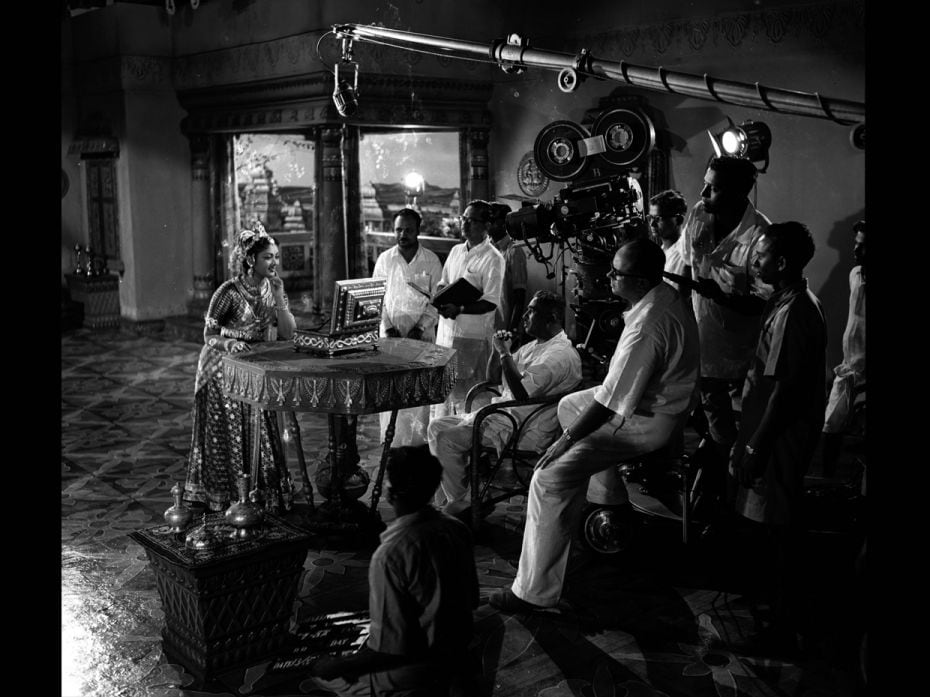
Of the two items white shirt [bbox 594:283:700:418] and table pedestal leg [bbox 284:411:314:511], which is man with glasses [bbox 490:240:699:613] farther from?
table pedestal leg [bbox 284:411:314:511]

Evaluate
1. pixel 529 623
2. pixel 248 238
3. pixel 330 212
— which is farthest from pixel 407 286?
pixel 330 212

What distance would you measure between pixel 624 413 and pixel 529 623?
1.04 m

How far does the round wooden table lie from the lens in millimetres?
5145

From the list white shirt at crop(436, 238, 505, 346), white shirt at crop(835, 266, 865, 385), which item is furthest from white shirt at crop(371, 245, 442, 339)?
white shirt at crop(835, 266, 865, 385)

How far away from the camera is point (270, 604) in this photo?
14.2 ft

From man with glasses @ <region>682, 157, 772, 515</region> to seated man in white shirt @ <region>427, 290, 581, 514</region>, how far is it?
0.75 m

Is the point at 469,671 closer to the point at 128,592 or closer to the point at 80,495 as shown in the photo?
the point at 128,592

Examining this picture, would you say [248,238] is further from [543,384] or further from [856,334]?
[856,334]

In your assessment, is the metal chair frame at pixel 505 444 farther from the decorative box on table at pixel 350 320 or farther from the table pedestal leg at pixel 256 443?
the table pedestal leg at pixel 256 443

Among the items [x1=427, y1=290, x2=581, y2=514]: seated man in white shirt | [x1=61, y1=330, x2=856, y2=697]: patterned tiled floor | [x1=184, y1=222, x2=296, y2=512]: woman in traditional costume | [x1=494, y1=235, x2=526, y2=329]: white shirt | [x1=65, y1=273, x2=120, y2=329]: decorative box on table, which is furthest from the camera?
[x1=65, y1=273, x2=120, y2=329]: decorative box on table

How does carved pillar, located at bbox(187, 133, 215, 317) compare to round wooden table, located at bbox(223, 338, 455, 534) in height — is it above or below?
above

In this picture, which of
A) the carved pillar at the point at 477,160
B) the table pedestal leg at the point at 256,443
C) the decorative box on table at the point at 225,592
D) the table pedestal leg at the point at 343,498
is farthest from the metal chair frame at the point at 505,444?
the carved pillar at the point at 477,160

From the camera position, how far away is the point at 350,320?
18.6 ft

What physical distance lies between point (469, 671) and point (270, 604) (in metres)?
1.68
